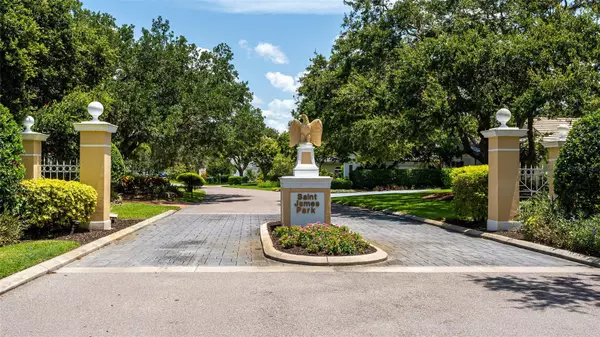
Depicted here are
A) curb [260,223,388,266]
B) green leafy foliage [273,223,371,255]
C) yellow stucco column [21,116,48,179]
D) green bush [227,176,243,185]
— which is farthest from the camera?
green bush [227,176,243,185]

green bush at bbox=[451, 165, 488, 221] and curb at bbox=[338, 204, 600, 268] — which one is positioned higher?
green bush at bbox=[451, 165, 488, 221]

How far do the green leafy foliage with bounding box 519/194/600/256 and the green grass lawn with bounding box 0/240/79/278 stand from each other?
955cm

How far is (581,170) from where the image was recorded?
9461 millimetres

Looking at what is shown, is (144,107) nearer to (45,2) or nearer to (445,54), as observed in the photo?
(45,2)

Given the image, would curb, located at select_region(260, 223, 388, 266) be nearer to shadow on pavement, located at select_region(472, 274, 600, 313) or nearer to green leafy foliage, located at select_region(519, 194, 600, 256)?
shadow on pavement, located at select_region(472, 274, 600, 313)

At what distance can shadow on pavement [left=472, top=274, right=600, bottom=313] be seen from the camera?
567 cm

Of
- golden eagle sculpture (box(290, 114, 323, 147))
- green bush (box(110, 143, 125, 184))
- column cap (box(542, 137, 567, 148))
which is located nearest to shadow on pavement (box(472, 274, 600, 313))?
column cap (box(542, 137, 567, 148))

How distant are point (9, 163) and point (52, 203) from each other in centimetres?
116

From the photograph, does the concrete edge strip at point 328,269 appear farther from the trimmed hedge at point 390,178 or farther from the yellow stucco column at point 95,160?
the trimmed hedge at point 390,178

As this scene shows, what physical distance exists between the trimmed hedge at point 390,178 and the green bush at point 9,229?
34.2 meters

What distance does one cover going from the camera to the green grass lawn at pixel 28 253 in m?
6.95

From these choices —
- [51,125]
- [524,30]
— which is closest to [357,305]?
[51,125]

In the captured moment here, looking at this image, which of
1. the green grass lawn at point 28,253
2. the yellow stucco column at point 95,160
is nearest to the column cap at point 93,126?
the yellow stucco column at point 95,160

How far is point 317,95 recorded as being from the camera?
896 inches
